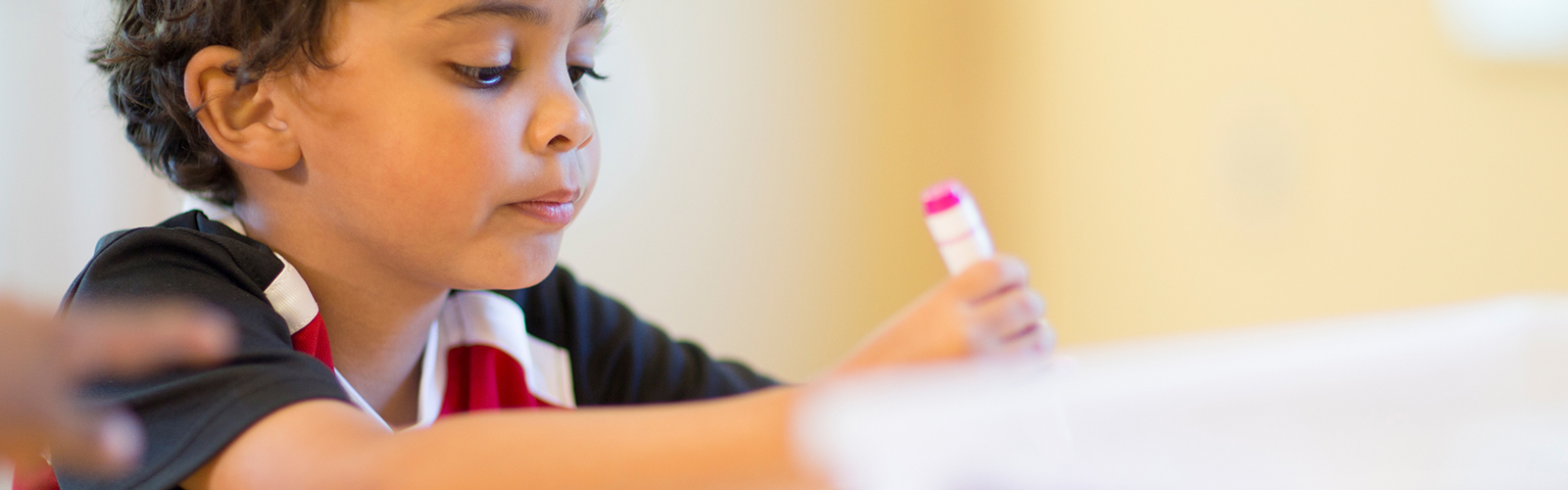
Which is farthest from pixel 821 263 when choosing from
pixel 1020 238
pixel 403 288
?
pixel 403 288

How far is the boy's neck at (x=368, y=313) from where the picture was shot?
585 millimetres

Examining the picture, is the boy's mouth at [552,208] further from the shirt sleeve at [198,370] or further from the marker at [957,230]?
the marker at [957,230]

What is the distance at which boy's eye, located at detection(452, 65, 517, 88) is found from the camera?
1.71ft

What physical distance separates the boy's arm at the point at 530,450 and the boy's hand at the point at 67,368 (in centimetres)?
8

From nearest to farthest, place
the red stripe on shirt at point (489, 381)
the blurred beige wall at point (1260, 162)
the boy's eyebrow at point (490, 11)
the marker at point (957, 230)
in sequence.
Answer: the marker at point (957, 230), the boy's eyebrow at point (490, 11), the red stripe on shirt at point (489, 381), the blurred beige wall at point (1260, 162)

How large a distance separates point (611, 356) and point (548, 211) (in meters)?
0.19

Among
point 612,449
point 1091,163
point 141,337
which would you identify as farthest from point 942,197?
point 1091,163

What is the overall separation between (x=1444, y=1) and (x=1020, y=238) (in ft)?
2.13

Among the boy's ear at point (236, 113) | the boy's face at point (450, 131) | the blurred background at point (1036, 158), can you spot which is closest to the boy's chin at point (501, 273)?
the boy's face at point (450, 131)

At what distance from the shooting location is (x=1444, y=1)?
0.88 meters

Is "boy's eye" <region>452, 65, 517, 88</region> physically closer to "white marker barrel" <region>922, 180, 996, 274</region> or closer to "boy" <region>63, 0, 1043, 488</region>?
"boy" <region>63, 0, 1043, 488</region>

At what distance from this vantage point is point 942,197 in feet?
1.25

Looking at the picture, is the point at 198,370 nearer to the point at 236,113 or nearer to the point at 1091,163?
the point at 236,113

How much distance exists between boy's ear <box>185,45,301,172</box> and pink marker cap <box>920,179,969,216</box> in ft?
1.07
